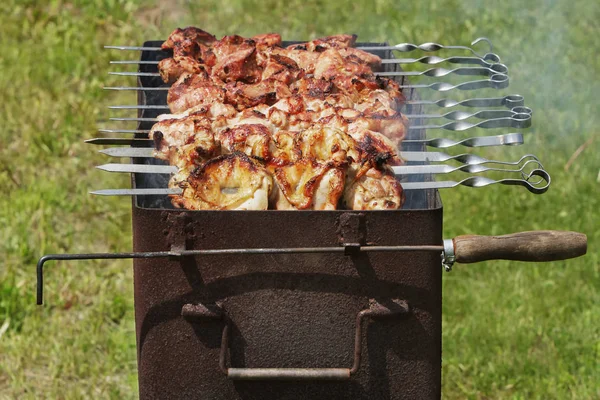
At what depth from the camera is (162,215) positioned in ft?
9.18

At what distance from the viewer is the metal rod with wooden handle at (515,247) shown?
2734mm

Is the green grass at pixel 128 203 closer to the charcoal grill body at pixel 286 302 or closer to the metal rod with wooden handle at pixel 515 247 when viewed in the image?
the charcoal grill body at pixel 286 302

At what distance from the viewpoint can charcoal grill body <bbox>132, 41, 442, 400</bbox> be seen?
2793mm

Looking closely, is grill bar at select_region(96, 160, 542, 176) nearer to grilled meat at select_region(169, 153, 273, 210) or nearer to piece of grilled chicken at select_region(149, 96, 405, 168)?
piece of grilled chicken at select_region(149, 96, 405, 168)

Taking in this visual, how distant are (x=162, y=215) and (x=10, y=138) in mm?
4057

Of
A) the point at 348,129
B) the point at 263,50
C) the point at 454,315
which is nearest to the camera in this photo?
the point at 348,129

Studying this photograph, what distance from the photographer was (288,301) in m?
2.91

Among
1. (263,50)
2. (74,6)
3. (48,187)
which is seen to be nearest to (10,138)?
(48,187)

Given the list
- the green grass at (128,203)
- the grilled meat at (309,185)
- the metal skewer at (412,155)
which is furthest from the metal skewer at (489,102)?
the green grass at (128,203)

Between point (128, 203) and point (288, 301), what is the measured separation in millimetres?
3270

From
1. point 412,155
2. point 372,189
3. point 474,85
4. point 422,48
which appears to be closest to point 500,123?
point 474,85

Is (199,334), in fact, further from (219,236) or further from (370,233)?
(370,233)

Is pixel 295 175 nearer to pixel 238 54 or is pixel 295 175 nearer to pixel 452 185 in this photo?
pixel 452 185

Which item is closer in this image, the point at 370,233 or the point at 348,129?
the point at 370,233
